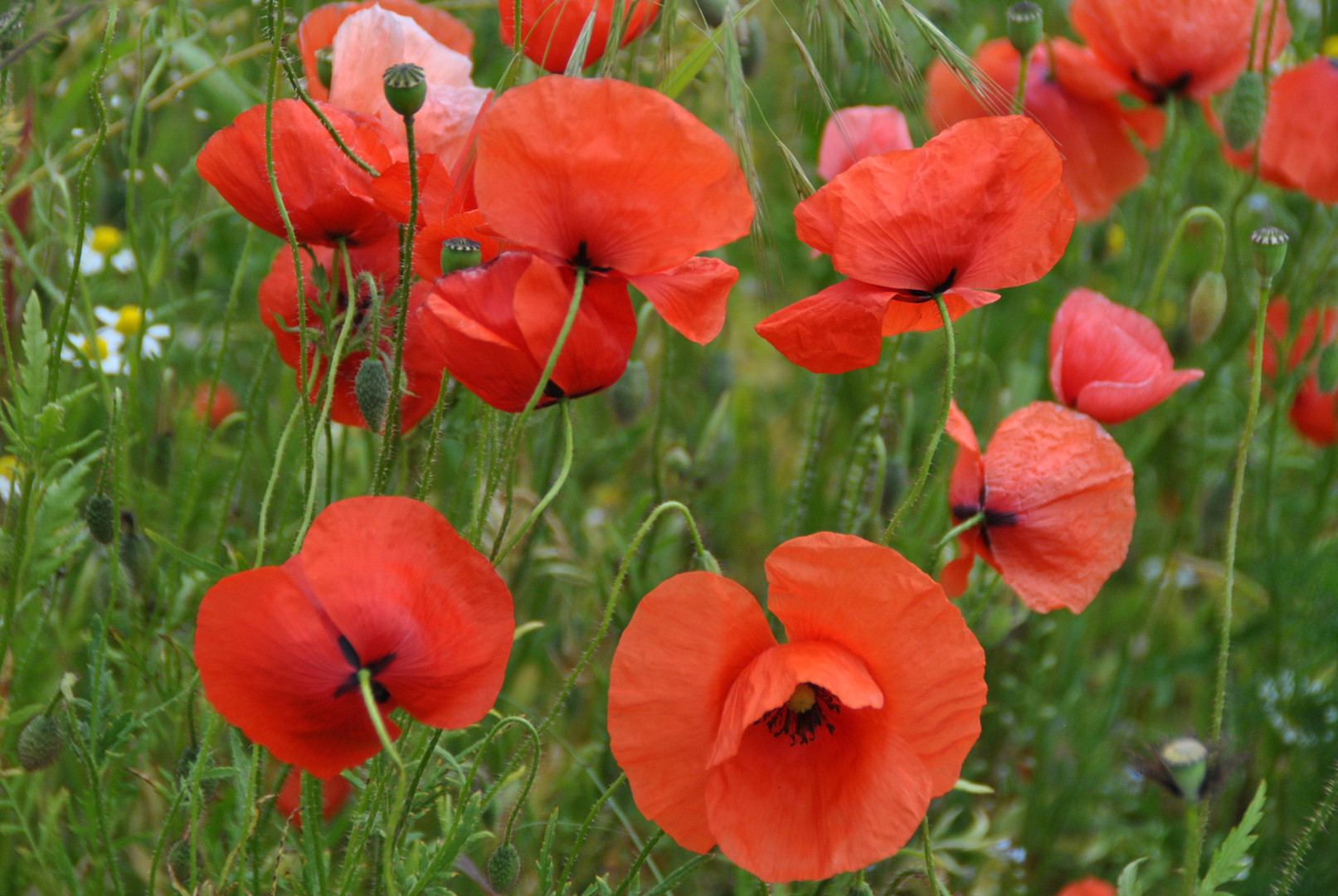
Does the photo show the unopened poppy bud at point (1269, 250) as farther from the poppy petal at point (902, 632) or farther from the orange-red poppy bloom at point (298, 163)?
the orange-red poppy bloom at point (298, 163)

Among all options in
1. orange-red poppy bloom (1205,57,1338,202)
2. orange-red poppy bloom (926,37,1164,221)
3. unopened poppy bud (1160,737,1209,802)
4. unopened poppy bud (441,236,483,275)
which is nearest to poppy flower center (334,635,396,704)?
unopened poppy bud (441,236,483,275)

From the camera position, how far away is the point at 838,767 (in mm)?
839

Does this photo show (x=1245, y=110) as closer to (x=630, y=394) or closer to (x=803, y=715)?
(x=630, y=394)

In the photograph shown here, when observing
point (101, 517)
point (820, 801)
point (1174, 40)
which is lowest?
point (820, 801)

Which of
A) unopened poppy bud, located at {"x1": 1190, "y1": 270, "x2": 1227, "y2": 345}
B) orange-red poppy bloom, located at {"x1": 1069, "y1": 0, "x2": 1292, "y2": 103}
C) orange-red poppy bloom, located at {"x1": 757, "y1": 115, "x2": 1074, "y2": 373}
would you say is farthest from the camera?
orange-red poppy bloom, located at {"x1": 1069, "y1": 0, "x2": 1292, "y2": 103}

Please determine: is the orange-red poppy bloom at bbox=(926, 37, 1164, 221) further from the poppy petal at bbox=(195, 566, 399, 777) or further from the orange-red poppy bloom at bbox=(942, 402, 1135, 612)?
the poppy petal at bbox=(195, 566, 399, 777)

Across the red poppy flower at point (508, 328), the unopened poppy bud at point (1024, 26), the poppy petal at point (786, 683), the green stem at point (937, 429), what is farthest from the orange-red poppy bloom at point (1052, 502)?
the unopened poppy bud at point (1024, 26)

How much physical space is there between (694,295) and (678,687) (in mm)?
289

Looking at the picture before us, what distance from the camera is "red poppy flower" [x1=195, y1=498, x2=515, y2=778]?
2.44 feet

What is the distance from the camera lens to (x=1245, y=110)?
1396 mm

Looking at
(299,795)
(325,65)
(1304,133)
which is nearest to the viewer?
(325,65)

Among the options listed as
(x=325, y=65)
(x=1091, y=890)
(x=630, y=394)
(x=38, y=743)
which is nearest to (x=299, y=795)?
(x=38, y=743)

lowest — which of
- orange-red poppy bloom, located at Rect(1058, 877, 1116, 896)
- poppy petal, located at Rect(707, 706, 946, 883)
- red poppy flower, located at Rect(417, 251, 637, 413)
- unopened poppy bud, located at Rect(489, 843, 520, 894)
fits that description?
orange-red poppy bloom, located at Rect(1058, 877, 1116, 896)

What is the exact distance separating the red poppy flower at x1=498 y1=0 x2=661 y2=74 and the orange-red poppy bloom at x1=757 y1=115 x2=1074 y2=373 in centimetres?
25
